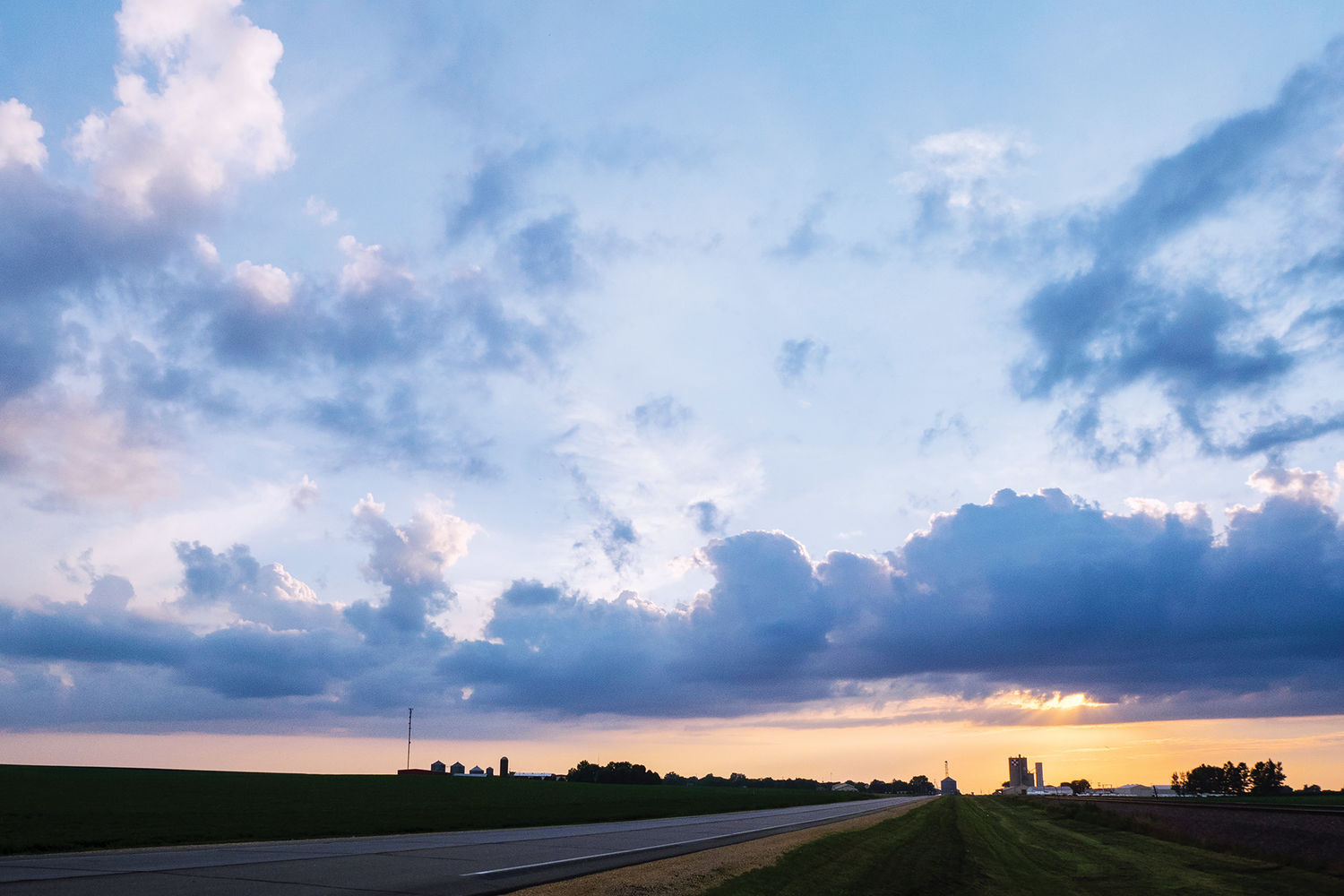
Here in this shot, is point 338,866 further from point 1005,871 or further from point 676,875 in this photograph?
point 1005,871

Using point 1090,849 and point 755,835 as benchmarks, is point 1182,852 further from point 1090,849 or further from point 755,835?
point 755,835

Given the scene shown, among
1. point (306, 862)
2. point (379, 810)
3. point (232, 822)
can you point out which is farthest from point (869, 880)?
point (379, 810)

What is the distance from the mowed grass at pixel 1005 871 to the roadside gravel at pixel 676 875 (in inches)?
28.6

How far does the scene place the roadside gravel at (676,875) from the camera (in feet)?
61.3

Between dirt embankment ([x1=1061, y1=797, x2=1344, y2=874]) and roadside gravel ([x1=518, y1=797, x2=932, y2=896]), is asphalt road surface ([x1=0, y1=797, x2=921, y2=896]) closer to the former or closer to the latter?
roadside gravel ([x1=518, y1=797, x2=932, y2=896])

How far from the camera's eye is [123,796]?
66312 mm

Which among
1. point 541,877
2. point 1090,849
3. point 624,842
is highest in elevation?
point 541,877

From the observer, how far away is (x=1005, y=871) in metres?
29.7

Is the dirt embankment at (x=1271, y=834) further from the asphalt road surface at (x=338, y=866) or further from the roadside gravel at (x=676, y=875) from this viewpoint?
the asphalt road surface at (x=338, y=866)

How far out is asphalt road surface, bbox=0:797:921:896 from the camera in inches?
645

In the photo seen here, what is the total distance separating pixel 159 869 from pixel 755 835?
27709 millimetres

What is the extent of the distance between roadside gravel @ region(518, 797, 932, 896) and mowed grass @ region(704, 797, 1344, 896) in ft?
2.38

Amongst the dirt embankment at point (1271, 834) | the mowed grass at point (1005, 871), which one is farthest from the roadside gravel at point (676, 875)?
the dirt embankment at point (1271, 834)

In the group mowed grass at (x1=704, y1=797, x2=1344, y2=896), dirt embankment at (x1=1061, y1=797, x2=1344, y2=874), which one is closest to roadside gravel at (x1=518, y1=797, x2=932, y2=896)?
mowed grass at (x1=704, y1=797, x2=1344, y2=896)
